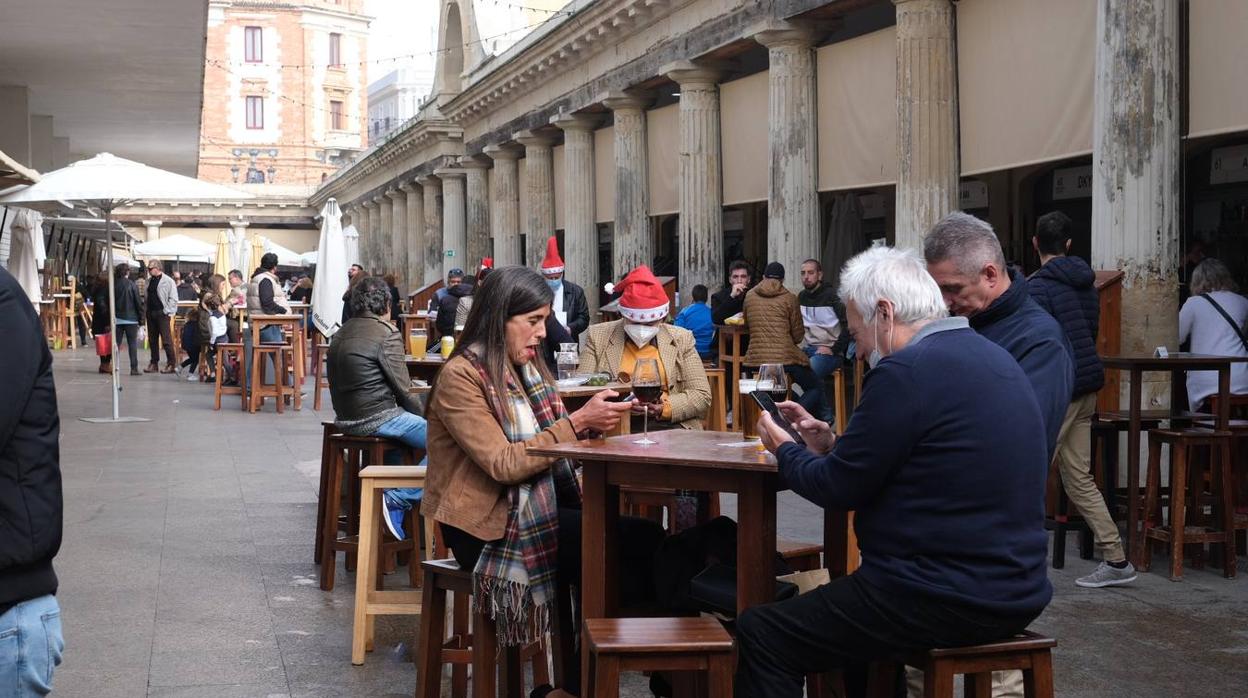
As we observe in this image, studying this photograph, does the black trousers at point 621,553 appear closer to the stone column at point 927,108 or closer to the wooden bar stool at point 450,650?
the wooden bar stool at point 450,650

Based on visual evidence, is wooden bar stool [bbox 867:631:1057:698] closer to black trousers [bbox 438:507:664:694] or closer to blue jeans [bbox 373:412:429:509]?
black trousers [bbox 438:507:664:694]

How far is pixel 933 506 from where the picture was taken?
358 centimetres

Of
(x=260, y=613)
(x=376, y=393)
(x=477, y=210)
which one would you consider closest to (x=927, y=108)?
(x=376, y=393)

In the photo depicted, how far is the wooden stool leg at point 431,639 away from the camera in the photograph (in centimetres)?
488

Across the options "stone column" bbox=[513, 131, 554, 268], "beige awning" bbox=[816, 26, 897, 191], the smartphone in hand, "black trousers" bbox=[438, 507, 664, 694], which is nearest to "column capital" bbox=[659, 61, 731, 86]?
"beige awning" bbox=[816, 26, 897, 191]

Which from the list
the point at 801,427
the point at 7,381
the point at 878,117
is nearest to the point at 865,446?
the point at 801,427

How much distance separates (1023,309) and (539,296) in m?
1.72

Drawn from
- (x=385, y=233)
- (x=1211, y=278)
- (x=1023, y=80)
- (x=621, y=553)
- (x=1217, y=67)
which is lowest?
(x=621, y=553)

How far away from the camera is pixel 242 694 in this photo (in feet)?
17.6

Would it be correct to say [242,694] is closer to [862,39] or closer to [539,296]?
[539,296]

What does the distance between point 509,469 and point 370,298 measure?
4.32m

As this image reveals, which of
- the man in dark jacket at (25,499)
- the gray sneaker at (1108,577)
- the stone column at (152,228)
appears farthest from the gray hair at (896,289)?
the stone column at (152,228)

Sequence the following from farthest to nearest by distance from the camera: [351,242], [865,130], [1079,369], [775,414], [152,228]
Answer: [152,228], [351,242], [865,130], [1079,369], [775,414]

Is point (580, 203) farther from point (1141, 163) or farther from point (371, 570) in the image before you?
point (371, 570)
